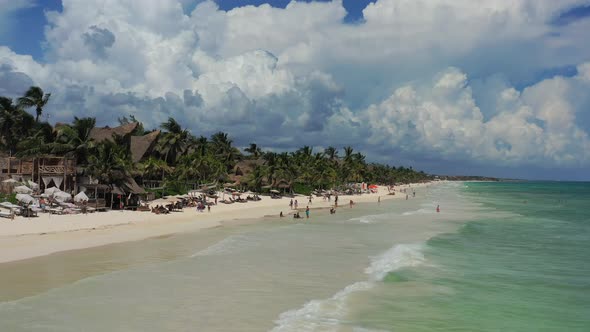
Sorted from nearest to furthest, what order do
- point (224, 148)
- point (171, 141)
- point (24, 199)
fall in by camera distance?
point (24, 199), point (171, 141), point (224, 148)

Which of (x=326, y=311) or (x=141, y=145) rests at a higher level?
(x=141, y=145)

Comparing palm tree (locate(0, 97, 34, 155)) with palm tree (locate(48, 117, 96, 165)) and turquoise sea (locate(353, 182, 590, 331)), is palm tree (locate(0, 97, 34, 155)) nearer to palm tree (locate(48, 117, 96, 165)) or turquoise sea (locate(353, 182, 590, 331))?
palm tree (locate(48, 117, 96, 165))

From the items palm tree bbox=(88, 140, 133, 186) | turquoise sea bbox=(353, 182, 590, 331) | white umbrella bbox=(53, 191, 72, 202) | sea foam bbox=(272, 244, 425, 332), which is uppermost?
palm tree bbox=(88, 140, 133, 186)

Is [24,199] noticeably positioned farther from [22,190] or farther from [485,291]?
[485,291]

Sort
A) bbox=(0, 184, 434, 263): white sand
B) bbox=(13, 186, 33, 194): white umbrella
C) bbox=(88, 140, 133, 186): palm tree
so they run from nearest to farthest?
bbox=(0, 184, 434, 263): white sand, bbox=(13, 186, 33, 194): white umbrella, bbox=(88, 140, 133, 186): palm tree

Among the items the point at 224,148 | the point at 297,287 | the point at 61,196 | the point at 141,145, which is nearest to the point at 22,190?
the point at 61,196

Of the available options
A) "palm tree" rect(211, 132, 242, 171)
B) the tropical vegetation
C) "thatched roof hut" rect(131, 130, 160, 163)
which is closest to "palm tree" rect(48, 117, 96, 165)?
the tropical vegetation
